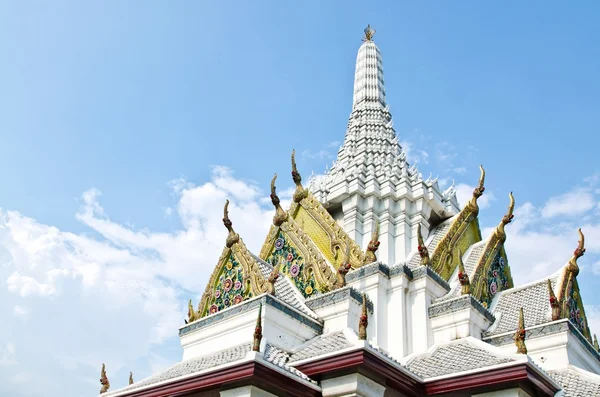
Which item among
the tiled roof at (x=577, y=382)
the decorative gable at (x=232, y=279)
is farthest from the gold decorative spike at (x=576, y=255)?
the decorative gable at (x=232, y=279)

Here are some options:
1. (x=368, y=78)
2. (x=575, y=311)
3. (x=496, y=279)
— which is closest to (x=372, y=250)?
(x=496, y=279)

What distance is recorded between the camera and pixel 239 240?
1417cm

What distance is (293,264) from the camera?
1459 centimetres

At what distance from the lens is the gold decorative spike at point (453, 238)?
1455 centimetres

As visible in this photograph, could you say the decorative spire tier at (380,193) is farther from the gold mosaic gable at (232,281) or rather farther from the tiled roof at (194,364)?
the tiled roof at (194,364)

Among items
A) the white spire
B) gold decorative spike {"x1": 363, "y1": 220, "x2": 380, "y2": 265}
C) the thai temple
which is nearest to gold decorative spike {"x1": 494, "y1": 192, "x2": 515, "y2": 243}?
the thai temple

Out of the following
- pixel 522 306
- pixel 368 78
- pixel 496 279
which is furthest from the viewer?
pixel 368 78

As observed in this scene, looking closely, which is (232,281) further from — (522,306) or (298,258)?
(522,306)

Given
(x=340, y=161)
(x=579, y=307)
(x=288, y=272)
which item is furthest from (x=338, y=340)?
(x=340, y=161)

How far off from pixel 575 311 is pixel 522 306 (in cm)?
145

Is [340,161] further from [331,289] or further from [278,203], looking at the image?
Result: [331,289]

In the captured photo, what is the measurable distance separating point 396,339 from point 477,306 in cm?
163

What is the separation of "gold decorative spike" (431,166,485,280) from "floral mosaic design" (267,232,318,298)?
2.75 meters

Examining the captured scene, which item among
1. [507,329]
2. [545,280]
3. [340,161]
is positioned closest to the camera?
[507,329]
